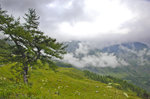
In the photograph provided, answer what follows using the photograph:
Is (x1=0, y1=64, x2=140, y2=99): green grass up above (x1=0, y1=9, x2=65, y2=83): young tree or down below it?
below

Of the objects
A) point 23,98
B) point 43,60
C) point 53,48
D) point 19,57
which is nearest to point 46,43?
point 53,48

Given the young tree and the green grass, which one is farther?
the young tree

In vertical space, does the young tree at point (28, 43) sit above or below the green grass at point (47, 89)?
above

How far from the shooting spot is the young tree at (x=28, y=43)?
622 inches

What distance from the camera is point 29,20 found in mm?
22984

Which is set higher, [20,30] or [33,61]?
[20,30]

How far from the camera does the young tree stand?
15.8 meters

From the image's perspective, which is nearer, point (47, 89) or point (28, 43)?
point (47, 89)

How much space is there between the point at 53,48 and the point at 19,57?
5723mm

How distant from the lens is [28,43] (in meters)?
18.4

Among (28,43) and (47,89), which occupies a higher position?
(28,43)

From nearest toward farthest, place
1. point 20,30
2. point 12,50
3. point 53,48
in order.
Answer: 1. point 20,30
2. point 12,50
3. point 53,48

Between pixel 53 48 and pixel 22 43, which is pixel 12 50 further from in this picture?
pixel 53 48

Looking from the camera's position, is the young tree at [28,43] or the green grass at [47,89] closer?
the green grass at [47,89]
